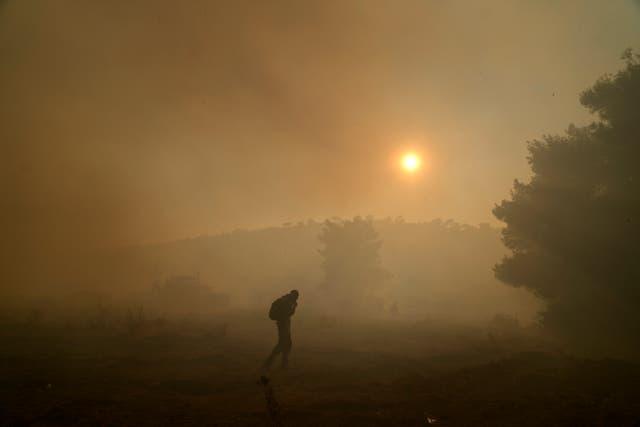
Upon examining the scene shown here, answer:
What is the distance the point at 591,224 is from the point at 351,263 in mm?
32897

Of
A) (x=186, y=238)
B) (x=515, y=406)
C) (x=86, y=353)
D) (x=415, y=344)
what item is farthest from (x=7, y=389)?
(x=186, y=238)

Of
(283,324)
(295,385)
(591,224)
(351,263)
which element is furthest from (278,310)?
(351,263)

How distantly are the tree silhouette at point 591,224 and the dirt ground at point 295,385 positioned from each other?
4.84 m

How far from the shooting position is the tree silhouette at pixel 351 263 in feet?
155

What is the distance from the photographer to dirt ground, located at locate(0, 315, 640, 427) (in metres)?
6.55

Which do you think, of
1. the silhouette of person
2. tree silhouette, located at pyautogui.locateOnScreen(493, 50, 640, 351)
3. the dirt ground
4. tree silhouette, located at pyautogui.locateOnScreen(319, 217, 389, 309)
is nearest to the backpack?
the silhouette of person

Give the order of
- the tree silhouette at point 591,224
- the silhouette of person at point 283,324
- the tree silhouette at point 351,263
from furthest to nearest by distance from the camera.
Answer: the tree silhouette at point 351,263 < the tree silhouette at point 591,224 < the silhouette of person at point 283,324

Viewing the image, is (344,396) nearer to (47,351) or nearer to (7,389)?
(7,389)

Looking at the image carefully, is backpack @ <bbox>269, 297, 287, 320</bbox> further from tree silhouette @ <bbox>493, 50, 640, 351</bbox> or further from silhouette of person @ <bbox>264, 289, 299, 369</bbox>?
tree silhouette @ <bbox>493, 50, 640, 351</bbox>

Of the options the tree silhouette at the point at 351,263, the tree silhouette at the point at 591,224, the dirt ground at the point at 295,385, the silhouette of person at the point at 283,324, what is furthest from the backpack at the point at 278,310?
the tree silhouette at the point at 351,263

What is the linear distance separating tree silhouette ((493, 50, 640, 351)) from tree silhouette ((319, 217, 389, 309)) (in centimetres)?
2812

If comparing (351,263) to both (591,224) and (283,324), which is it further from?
(283,324)

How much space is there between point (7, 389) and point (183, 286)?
37.8m

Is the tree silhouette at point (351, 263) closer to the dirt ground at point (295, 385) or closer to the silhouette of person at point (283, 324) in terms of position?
the dirt ground at point (295, 385)
